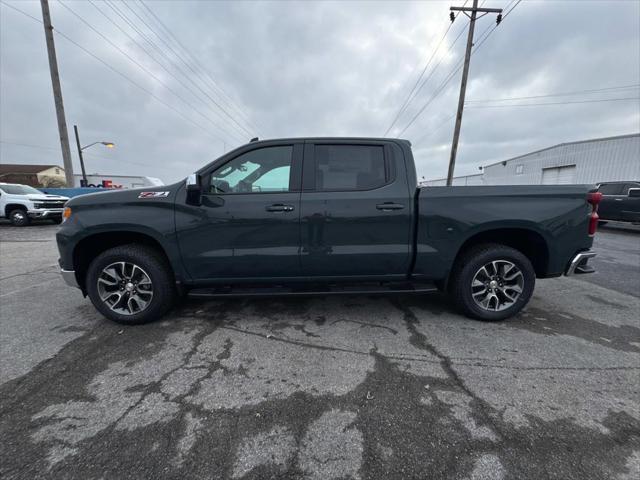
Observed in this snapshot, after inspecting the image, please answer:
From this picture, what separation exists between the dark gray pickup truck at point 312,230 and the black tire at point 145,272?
0.01 m

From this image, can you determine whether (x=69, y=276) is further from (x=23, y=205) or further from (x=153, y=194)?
(x=23, y=205)

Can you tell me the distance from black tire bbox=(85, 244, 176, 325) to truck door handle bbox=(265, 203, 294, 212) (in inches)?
51.4

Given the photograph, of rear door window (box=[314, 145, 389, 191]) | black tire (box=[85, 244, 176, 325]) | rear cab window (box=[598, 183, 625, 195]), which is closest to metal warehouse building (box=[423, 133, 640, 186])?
rear cab window (box=[598, 183, 625, 195])

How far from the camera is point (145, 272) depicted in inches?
117

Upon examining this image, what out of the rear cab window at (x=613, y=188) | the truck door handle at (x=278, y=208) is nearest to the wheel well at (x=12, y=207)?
the truck door handle at (x=278, y=208)

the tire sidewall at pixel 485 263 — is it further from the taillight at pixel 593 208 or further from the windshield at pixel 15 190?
the windshield at pixel 15 190

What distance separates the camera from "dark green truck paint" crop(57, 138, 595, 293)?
2.89 metres

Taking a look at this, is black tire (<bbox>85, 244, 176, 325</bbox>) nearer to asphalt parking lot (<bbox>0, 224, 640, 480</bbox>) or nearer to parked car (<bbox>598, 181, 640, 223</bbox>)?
asphalt parking lot (<bbox>0, 224, 640, 480</bbox>)

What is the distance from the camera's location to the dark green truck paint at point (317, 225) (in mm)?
2887

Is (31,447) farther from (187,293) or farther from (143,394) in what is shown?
(187,293)

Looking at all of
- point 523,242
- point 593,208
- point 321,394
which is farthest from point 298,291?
point 593,208

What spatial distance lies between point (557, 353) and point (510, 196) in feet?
5.09

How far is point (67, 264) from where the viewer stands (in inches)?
116

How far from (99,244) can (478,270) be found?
166 inches
